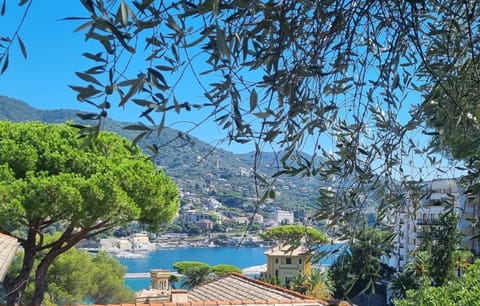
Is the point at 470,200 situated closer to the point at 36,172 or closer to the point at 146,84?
the point at 146,84

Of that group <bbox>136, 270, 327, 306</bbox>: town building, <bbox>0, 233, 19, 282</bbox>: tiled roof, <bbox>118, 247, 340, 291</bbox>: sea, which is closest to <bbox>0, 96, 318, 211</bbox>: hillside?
<bbox>0, 233, 19, 282</bbox>: tiled roof

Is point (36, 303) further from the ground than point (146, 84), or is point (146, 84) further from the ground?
point (146, 84)

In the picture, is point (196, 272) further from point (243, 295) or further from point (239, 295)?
point (243, 295)

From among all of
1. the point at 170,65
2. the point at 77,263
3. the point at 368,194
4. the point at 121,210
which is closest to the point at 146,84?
the point at 170,65

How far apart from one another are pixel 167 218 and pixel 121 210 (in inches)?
74.0

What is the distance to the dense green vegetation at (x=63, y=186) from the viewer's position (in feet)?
32.3

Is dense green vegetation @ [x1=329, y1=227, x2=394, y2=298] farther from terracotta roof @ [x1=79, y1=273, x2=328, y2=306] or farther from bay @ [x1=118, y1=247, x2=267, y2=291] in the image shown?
bay @ [x1=118, y1=247, x2=267, y2=291]

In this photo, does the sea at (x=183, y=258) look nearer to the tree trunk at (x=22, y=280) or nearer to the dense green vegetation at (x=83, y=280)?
the dense green vegetation at (x=83, y=280)

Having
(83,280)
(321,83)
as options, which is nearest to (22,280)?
(83,280)

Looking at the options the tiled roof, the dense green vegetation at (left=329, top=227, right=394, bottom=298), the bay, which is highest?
the dense green vegetation at (left=329, top=227, right=394, bottom=298)

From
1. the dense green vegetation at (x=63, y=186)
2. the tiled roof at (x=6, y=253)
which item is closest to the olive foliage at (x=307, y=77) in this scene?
the tiled roof at (x=6, y=253)

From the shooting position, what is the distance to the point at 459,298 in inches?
268

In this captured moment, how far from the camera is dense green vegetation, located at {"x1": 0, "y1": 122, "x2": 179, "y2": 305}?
9844 millimetres

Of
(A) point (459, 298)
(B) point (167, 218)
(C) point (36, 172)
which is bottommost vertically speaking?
(A) point (459, 298)
